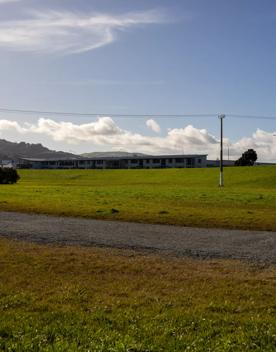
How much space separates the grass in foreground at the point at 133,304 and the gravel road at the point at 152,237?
5.56ft

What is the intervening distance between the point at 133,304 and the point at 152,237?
33.1 ft

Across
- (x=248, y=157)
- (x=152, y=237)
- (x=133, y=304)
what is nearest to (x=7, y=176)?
(x=152, y=237)

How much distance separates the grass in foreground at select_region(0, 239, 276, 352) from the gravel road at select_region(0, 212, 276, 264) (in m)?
1.69

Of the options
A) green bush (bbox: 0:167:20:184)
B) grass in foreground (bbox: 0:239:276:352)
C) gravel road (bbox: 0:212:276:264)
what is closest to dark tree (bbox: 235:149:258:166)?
green bush (bbox: 0:167:20:184)

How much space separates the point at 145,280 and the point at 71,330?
13.7ft

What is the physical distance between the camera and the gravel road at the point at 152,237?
16562 millimetres

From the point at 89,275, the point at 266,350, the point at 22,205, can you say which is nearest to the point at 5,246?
the point at 89,275

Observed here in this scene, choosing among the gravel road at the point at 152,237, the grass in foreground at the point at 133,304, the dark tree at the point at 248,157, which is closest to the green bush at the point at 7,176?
the gravel road at the point at 152,237

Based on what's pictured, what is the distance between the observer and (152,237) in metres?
20.0

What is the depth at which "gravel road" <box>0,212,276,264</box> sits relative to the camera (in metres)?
16.6

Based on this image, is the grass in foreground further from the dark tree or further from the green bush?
the dark tree

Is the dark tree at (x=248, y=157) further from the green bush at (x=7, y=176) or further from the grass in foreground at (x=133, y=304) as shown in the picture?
the grass in foreground at (x=133, y=304)

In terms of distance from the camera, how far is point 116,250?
16.7 m

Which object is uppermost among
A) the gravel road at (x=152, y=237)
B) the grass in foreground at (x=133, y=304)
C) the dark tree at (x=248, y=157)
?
the dark tree at (x=248, y=157)
